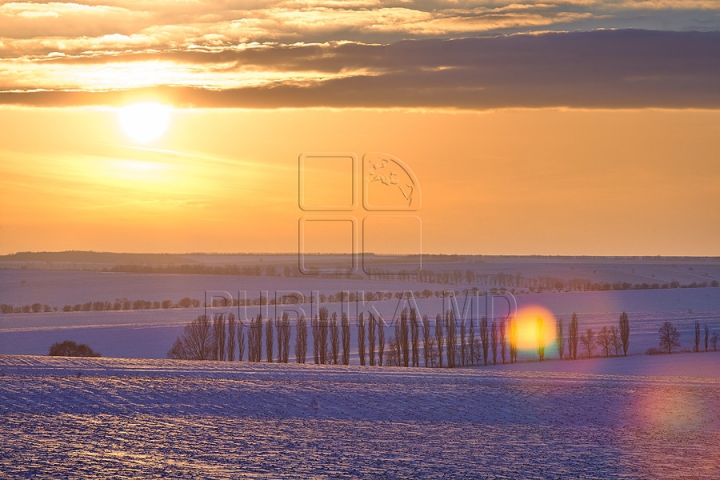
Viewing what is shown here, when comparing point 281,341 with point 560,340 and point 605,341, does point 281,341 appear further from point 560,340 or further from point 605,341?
point 605,341

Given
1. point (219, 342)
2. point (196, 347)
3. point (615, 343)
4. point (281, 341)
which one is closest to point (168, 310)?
point (196, 347)

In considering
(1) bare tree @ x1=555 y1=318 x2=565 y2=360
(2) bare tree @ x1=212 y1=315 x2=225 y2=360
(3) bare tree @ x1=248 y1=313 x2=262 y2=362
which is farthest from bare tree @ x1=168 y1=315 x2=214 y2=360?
(1) bare tree @ x1=555 y1=318 x2=565 y2=360

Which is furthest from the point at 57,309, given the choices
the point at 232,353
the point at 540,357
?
the point at 540,357

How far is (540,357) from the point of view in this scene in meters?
67.8

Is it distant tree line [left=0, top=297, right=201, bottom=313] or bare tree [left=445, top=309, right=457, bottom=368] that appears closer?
bare tree [left=445, top=309, right=457, bottom=368]

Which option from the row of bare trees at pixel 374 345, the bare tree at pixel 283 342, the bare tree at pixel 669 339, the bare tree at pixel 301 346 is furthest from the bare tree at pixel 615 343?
the bare tree at pixel 283 342

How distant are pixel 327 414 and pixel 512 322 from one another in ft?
198

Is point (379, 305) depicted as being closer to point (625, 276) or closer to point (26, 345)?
point (26, 345)

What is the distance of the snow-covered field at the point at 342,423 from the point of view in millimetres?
17594

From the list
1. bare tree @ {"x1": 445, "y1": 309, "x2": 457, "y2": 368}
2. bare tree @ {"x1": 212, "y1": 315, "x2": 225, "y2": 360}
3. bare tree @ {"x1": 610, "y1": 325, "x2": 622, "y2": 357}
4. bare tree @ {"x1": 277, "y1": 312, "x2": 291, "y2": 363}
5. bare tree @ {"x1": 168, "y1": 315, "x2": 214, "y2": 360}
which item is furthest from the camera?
bare tree @ {"x1": 610, "y1": 325, "x2": 622, "y2": 357}

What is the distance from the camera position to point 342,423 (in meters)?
23.4

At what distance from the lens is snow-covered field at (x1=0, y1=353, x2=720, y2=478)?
17594 mm

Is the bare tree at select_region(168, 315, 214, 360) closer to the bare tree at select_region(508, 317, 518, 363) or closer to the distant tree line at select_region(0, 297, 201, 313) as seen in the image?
the bare tree at select_region(508, 317, 518, 363)

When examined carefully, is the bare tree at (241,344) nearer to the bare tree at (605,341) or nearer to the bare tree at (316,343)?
the bare tree at (316,343)
